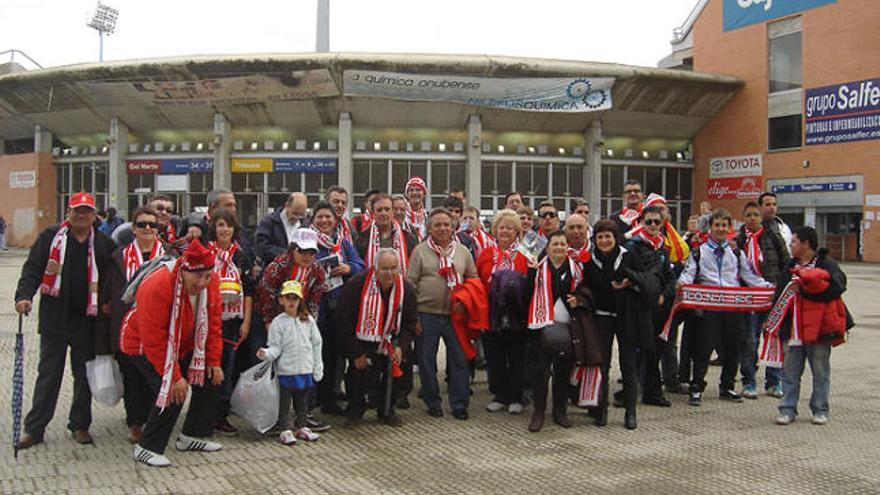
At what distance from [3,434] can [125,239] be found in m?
1.69

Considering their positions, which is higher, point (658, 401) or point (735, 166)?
point (735, 166)

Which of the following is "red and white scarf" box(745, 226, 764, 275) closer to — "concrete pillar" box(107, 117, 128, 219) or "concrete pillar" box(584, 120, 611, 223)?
"concrete pillar" box(584, 120, 611, 223)

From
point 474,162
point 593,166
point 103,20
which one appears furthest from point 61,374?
point 103,20

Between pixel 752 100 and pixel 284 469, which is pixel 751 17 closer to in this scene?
pixel 752 100

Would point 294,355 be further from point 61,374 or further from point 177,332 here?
point 61,374

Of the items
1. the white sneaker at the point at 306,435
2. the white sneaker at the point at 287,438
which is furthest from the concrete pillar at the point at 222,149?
the white sneaker at the point at 287,438

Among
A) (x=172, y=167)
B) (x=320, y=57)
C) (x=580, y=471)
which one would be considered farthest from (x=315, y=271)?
(x=172, y=167)

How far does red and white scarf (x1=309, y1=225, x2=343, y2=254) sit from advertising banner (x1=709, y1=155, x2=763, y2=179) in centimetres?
2782

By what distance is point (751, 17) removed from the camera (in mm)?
29922

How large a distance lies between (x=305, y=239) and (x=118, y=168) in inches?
1128

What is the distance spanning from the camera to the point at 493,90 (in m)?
26.9

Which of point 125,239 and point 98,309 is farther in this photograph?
point 125,239

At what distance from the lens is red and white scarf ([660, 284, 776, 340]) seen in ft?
22.7

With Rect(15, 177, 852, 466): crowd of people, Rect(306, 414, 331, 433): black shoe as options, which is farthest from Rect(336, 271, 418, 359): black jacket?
Rect(306, 414, 331, 433): black shoe
